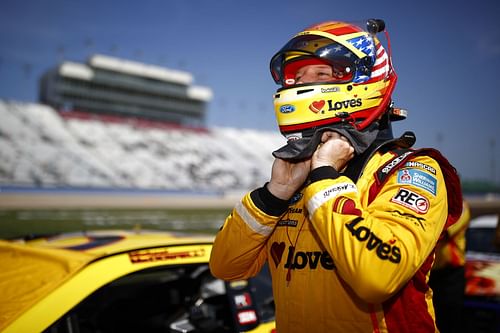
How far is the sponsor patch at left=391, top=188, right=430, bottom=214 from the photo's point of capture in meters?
1.39

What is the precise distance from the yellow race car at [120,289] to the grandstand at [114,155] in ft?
101

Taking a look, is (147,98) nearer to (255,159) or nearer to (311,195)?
(255,159)

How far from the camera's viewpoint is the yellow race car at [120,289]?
2.11 meters

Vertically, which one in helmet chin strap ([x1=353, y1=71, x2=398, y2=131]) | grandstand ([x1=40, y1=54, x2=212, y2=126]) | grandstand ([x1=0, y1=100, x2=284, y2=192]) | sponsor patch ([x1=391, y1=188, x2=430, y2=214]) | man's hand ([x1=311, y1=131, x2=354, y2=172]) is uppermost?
grandstand ([x1=40, y1=54, x2=212, y2=126])

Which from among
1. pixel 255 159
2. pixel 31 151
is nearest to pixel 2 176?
pixel 31 151

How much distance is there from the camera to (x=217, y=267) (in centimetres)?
180

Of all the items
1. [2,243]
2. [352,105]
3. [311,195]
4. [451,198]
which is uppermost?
[352,105]

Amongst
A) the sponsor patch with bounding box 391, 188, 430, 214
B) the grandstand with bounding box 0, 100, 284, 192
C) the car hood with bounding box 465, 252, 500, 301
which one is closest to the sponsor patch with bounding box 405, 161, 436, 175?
the sponsor patch with bounding box 391, 188, 430, 214

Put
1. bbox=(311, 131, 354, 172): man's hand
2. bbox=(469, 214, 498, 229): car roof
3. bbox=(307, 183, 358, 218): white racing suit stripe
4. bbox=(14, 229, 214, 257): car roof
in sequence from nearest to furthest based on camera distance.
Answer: bbox=(307, 183, 358, 218): white racing suit stripe
bbox=(311, 131, 354, 172): man's hand
bbox=(14, 229, 214, 257): car roof
bbox=(469, 214, 498, 229): car roof

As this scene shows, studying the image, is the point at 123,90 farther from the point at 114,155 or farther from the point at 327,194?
the point at 327,194

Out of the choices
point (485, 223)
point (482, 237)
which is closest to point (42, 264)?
point (482, 237)

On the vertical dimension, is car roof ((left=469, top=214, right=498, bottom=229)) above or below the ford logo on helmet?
below

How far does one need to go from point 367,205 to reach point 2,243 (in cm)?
260

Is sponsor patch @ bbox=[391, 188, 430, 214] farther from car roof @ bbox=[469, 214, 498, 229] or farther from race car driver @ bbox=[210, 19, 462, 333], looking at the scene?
car roof @ bbox=[469, 214, 498, 229]
